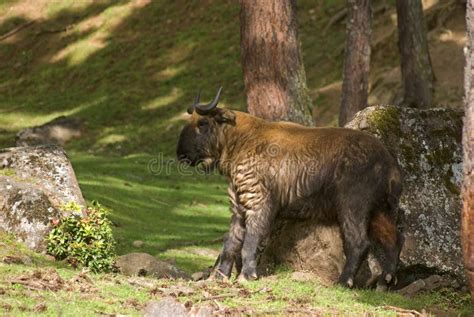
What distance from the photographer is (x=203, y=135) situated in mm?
13359

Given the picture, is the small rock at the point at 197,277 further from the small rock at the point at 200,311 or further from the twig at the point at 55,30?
the twig at the point at 55,30

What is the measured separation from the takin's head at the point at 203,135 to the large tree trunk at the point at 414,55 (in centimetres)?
1721

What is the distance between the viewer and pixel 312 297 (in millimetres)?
11086

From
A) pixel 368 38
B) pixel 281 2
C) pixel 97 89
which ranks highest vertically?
pixel 281 2

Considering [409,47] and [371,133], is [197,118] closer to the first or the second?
[371,133]

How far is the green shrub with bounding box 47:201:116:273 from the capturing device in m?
13.8

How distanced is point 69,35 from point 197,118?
34.6 m

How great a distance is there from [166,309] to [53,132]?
88.0 feet

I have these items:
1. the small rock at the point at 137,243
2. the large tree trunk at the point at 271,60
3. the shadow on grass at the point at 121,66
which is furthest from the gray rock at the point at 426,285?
the shadow on grass at the point at 121,66

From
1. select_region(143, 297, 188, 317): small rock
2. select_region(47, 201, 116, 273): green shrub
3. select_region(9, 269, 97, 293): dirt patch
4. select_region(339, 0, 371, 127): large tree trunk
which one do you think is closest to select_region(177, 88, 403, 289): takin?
select_region(47, 201, 116, 273): green shrub

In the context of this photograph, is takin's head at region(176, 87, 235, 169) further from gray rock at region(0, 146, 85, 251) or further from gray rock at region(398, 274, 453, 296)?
gray rock at region(398, 274, 453, 296)

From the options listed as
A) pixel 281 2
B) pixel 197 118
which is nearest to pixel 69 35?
pixel 281 2

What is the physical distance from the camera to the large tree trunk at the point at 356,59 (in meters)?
25.5

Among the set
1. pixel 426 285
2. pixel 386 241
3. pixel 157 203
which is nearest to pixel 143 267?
pixel 386 241
